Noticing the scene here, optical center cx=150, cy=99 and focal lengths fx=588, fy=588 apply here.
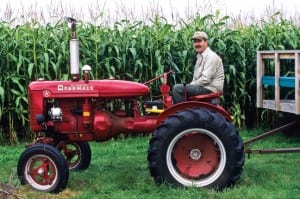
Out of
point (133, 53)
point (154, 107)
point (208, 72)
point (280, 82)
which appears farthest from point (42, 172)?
point (133, 53)

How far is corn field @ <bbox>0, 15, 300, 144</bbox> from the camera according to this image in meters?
9.54

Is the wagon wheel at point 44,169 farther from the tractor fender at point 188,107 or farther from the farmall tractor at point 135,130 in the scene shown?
the tractor fender at point 188,107

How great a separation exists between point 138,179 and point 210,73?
1.36 meters

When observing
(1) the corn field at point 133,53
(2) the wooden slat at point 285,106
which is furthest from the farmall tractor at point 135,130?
(1) the corn field at point 133,53

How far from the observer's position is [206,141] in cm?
596

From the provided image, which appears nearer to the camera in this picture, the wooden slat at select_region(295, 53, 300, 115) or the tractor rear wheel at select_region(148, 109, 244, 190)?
the tractor rear wheel at select_region(148, 109, 244, 190)

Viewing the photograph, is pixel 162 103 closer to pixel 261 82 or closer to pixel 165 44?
pixel 261 82

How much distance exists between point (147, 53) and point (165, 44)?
37 centimetres

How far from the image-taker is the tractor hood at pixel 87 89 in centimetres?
616

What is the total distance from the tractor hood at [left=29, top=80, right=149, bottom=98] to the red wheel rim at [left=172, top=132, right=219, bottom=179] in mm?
762

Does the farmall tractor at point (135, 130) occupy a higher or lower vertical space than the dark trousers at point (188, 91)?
lower

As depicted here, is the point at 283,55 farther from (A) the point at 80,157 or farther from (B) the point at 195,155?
(A) the point at 80,157

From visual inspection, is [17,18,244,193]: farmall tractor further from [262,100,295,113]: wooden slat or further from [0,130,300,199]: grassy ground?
[262,100,295,113]: wooden slat

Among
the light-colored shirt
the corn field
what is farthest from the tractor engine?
the corn field
